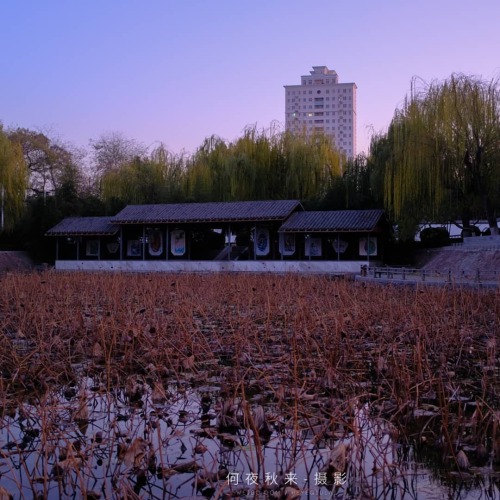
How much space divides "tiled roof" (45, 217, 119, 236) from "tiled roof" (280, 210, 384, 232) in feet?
25.4

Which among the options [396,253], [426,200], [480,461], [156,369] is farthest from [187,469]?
[396,253]

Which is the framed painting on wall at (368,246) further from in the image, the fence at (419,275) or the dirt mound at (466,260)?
the fence at (419,275)

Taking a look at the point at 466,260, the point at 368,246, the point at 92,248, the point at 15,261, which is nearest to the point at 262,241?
the point at 368,246

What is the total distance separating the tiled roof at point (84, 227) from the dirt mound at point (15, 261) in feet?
6.06

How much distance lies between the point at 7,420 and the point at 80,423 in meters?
0.59

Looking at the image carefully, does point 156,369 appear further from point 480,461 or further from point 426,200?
point 426,200

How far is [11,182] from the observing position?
3016 centimetres

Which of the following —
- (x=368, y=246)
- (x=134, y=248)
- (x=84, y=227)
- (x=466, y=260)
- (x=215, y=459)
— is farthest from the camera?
(x=134, y=248)

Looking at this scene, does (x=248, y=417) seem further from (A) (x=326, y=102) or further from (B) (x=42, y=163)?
(A) (x=326, y=102)

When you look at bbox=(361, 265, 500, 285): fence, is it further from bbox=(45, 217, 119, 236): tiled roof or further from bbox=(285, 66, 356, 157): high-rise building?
bbox=(285, 66, 356, 157): high-rise building

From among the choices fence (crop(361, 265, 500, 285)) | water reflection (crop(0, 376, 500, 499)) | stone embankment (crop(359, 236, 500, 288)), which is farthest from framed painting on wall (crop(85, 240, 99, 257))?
water reflection (crop(0, 376, 500, 499))

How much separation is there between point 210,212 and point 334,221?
500 centimetres

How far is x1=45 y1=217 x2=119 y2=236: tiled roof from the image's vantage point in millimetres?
29062

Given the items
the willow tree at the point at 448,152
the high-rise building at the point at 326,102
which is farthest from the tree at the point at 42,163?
the high-rise building at the point at 326,102
